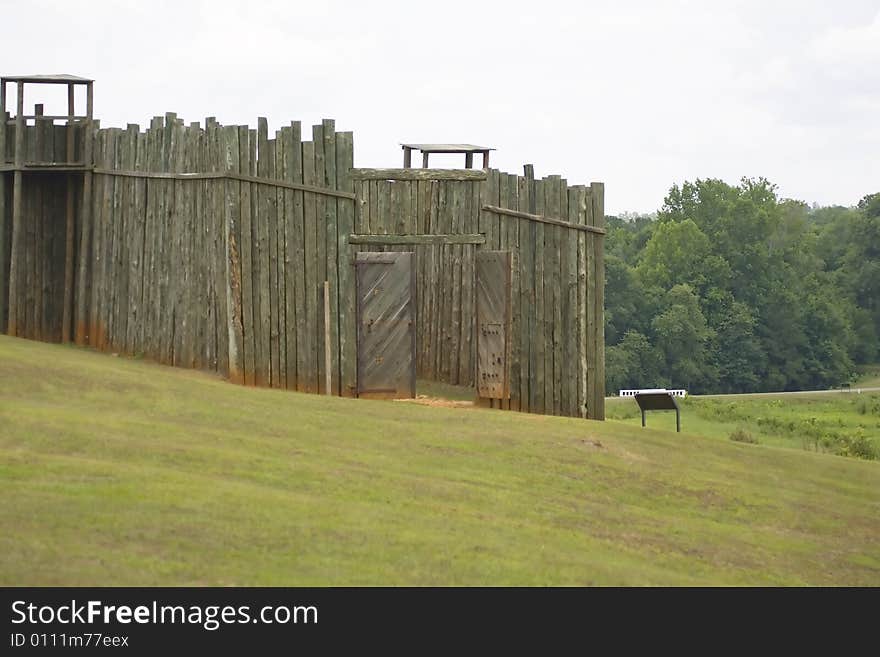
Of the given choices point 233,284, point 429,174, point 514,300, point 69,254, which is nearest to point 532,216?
point 514,300

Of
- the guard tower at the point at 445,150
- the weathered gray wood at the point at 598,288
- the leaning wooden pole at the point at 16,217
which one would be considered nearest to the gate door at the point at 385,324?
Answer: the weathered gray wood at the point at 598,288

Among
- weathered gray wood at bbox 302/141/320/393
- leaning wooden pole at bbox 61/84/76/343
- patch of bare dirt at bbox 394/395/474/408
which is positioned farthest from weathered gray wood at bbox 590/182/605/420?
leaning wooden pole at bbox 61/84/76/343

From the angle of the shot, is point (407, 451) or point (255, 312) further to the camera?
point (255, 312)

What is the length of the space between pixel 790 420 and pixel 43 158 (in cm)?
2060

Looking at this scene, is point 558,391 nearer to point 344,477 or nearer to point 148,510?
point 344,477

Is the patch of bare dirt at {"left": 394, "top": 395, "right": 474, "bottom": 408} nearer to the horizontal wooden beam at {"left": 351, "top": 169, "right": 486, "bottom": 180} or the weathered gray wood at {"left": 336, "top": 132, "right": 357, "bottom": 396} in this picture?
the weathered gray wood at {"left": 336, "top": 132, "right": 357, "bottom": 396}

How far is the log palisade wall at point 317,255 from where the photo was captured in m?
19.9

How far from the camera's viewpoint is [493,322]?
20312mm

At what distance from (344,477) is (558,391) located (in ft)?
24.0

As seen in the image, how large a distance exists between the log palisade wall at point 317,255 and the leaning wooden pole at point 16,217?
1.46 m

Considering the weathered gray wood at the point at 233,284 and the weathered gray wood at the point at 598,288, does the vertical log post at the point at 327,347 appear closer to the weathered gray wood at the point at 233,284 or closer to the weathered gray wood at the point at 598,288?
the weathered gray wood at the point at 233,284

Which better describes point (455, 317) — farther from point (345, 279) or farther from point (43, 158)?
point (43, 158)
